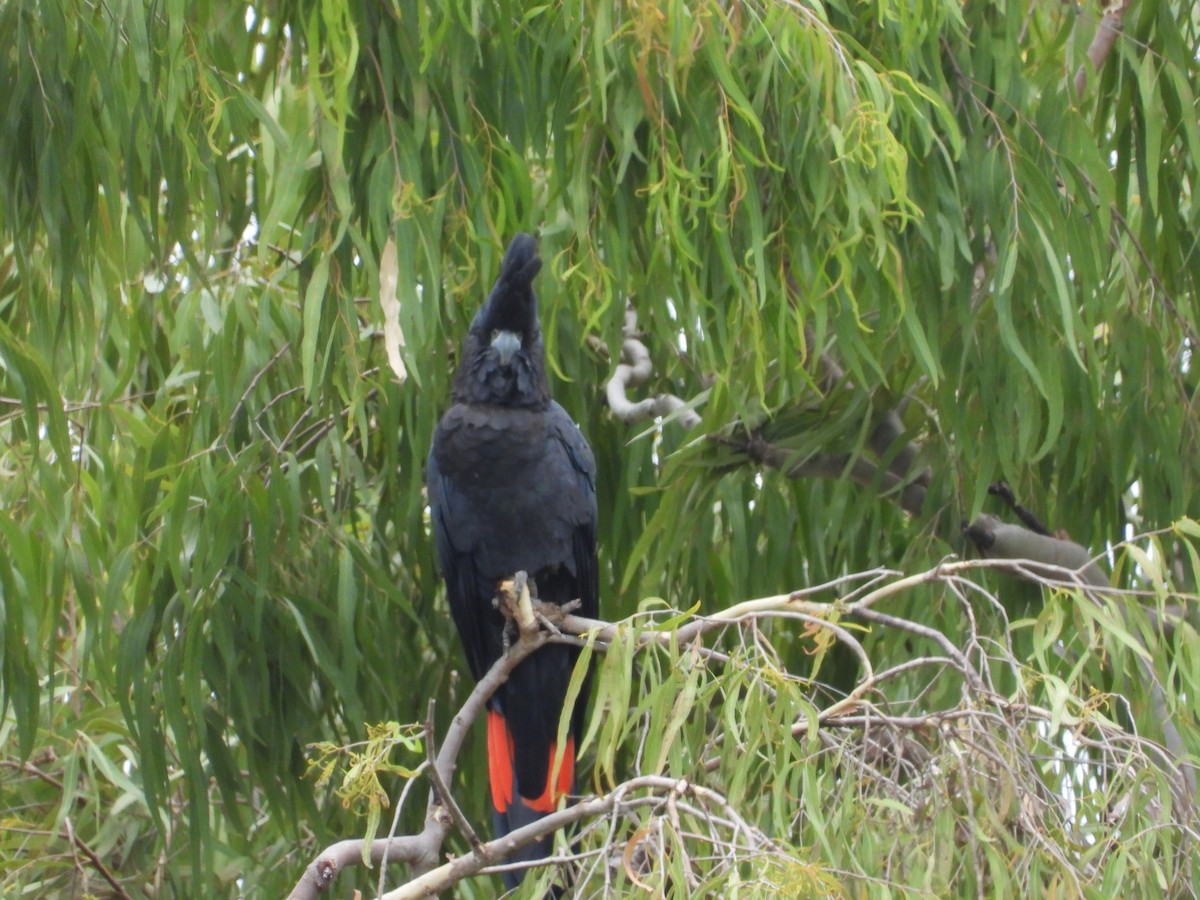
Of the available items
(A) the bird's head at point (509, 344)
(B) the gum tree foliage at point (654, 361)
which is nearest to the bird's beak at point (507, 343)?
(A) the bird's head at point (509, 344)

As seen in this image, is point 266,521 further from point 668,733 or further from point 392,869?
point 668,733

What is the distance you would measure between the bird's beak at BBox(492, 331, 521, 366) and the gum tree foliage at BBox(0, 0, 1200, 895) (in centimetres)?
10

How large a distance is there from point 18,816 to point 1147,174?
263 centimetres

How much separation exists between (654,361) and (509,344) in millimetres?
561

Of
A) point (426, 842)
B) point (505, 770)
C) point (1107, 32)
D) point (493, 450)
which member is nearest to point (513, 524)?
point (493, 450)

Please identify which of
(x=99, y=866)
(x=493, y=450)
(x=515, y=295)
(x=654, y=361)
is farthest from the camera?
(x=654, y=361)

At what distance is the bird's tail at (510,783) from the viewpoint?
2574mm

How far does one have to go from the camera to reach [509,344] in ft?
8.20

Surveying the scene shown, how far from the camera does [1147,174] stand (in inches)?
93.7

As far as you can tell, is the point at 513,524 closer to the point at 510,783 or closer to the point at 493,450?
the point at 493,450

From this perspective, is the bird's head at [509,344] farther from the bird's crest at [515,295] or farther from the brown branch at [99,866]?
the brown branch at [99,866]

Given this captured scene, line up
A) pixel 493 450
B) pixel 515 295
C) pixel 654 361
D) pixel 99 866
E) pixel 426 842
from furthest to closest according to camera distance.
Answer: pixel 654 361 < pixel 99 866 < pixel 493 450 < pixel 515 295 < pixel 426 842

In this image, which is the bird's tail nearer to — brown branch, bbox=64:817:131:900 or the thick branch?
the thick branch

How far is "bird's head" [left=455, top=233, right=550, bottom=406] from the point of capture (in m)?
2.40
